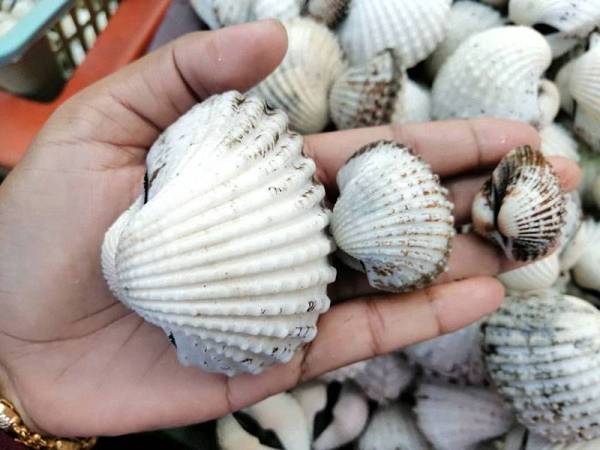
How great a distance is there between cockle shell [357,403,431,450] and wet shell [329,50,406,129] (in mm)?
333

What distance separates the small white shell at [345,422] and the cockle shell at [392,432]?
12 mm

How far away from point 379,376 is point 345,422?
0.06 m

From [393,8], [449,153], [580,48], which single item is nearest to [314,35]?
[393,8]

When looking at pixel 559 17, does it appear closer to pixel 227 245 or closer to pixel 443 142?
pixel 443 142

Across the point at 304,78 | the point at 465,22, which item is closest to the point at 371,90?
the point at 304,78

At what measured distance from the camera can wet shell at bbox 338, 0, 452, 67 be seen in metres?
0.78

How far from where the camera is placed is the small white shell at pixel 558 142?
78 cm

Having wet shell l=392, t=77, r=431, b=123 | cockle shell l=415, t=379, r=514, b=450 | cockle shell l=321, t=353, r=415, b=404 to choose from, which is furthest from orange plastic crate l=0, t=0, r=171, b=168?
cockle shell l=415, t=379, r=514, b=450

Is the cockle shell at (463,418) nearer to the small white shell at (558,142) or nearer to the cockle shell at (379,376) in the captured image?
the cockle shell at (379,376)

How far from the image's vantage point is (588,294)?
801mm

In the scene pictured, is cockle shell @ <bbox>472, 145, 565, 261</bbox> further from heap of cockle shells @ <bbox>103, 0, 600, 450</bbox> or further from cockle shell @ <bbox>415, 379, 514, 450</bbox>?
cockle shell @ <bbox>415, 379, 514, 450</bbox>

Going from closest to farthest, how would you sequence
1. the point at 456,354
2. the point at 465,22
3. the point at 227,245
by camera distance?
the point at 227,245, the point at 456,354, the point at 465,22

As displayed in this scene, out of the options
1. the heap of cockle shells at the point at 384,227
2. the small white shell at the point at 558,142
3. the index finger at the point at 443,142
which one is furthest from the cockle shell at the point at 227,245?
the small white shell at the point at 558,142

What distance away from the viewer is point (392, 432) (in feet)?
2.48
